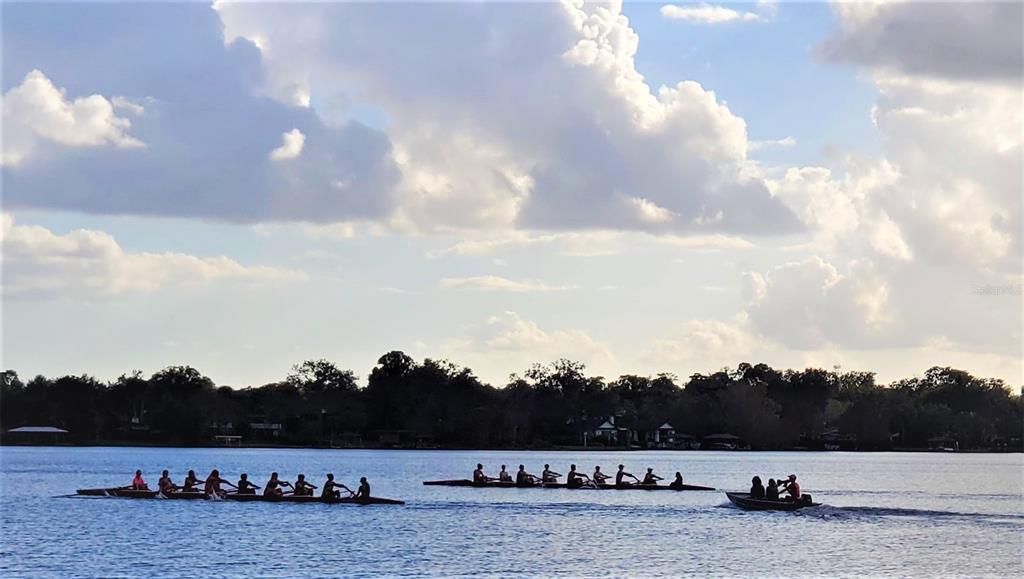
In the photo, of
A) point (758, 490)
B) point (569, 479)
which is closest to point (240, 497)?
point (569, 479)

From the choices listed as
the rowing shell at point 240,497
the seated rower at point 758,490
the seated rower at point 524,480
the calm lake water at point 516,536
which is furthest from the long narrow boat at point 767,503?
the rowing shell at point 240,497

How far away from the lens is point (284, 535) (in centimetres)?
5638

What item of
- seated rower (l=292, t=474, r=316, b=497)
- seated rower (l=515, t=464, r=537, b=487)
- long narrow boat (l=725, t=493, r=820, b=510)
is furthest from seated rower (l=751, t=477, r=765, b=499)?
seated rower (l=292, t=474, r=316, b=497)

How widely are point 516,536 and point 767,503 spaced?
1508 cm

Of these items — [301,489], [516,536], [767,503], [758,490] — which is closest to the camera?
[516,536]

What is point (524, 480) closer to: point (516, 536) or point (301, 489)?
point (301, 489)

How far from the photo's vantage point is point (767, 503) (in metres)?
66.3

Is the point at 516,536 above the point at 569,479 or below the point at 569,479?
below

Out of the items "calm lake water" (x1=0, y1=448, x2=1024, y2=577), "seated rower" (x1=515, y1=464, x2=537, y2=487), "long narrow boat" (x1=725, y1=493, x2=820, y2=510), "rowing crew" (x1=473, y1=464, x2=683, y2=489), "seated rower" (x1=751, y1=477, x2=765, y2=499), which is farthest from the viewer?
"seated rower" (x1=515, y1=464, x2=537, y2=487)

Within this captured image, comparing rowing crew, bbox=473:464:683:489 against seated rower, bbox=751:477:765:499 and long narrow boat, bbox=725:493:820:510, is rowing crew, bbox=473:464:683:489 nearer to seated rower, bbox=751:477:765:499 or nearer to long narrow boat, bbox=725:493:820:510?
long narrow boat, bbox=725:493:820:510

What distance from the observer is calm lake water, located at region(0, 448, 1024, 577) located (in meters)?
47.6

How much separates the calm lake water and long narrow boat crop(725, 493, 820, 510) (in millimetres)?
451

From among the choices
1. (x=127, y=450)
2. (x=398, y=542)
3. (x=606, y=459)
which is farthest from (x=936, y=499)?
(x=127, y=450)

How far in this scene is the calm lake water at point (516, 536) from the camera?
47.6 m
